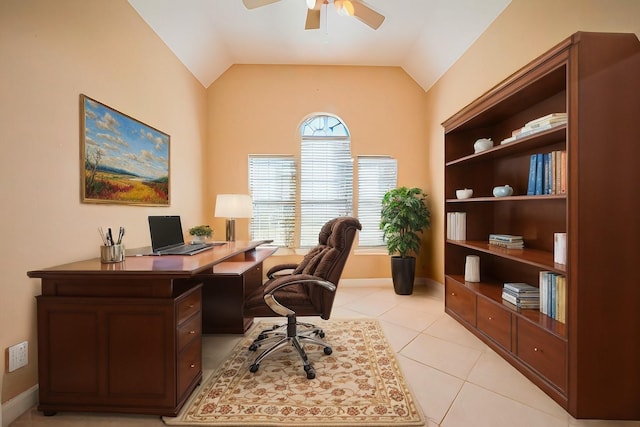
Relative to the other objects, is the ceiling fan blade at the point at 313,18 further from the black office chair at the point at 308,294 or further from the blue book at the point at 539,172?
the blue book at the point at 539,172

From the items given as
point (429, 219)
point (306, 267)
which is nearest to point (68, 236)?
point (306, 267)

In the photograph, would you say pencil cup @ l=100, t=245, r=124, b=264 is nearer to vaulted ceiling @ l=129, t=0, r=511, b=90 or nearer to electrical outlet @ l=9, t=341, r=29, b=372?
electrical outlet @ l=9, t=341, r=29, b=372

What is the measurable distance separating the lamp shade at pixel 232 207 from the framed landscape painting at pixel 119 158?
1.86 ft

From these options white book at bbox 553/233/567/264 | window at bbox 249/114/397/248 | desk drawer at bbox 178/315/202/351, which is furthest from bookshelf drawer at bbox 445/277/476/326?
desk drawer at bbox 178/315/202/351

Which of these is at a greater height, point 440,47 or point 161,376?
point 440,47

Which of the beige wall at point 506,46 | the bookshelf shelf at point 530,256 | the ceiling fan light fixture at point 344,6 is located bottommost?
the bookshelf shelf at point 530,256

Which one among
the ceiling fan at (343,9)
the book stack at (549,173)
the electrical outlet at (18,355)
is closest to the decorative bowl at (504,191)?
the book stack at (549,173)

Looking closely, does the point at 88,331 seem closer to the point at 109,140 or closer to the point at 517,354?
the point at 109,140

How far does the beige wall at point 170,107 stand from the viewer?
1.54m

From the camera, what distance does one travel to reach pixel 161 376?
1528 mm

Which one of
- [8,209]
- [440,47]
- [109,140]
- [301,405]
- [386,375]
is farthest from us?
[440,47]

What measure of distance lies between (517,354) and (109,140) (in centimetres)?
348

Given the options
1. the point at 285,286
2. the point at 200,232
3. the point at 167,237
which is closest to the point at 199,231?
the point at 200,232

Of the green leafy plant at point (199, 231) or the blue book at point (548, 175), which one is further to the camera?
the green leafy plant at point (199, 231)
